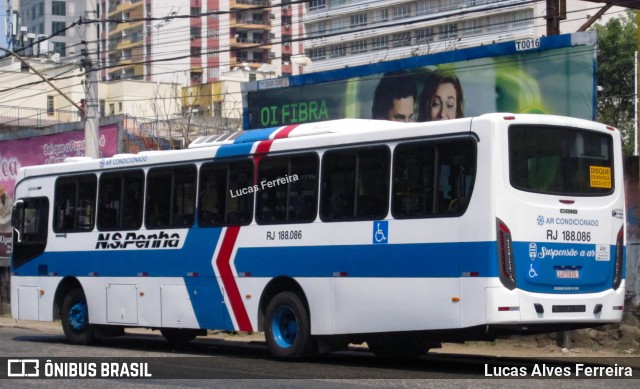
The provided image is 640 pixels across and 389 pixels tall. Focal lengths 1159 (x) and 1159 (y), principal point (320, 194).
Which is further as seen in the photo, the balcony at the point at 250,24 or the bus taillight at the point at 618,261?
the balcony at the point at 250,24

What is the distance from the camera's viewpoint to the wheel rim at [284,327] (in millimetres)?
16920

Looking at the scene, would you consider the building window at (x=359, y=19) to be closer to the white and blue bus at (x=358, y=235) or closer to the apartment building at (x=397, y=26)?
the apartment building at (x=397, y=26)

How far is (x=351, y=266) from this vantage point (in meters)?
15.9

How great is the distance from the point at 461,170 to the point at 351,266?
7.74 ft

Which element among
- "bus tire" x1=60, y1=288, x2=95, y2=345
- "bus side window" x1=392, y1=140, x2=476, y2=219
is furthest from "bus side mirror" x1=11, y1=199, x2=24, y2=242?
"bus side window" x1=392, y1=140, x2=476, y2=219

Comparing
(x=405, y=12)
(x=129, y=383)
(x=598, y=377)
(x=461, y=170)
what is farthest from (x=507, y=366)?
(x=405, y=12)

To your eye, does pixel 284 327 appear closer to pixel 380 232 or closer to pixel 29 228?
pixel 380 232

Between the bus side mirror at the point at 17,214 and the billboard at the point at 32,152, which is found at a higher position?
the billboard at the point at 32,152

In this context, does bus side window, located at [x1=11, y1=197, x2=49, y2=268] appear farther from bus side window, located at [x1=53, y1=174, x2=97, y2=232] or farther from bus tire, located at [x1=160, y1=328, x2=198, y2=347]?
bus tire, located at [x1=160, y1=328, x2=198, y2=347]

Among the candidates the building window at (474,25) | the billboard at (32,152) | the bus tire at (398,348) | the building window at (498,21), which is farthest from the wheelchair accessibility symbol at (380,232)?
the building window at (474,25)

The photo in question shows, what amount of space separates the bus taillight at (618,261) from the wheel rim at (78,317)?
390 inches

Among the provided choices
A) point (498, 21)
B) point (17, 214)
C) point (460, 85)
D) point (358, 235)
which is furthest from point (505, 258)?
point (498, 21)

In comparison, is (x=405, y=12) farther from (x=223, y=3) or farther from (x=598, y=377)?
(x=598, y=377)

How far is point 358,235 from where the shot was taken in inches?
624
